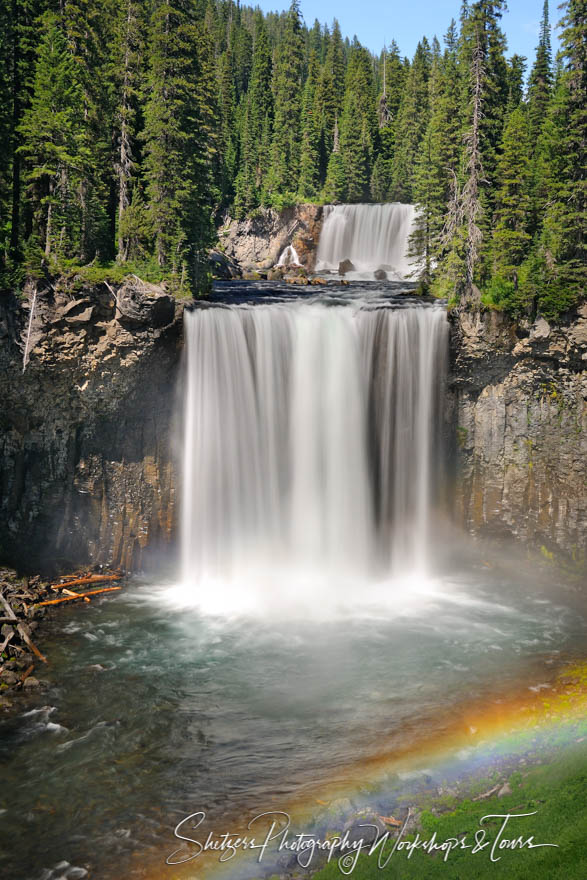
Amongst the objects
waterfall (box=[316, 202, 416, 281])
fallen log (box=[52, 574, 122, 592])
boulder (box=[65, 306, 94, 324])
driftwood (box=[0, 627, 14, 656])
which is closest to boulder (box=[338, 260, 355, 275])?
waterfall (box=[316, 202, 416, 281])

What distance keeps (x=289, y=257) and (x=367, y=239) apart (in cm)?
758

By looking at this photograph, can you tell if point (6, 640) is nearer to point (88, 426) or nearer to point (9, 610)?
point (9, 610)

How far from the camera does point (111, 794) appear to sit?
10.9 m

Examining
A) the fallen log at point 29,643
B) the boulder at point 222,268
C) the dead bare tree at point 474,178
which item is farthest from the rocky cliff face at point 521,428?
the boulder at point 222,268

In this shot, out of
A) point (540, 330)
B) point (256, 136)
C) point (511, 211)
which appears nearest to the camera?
point (540, 330)

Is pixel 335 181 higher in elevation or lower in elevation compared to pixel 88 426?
higher

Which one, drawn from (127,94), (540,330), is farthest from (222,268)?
(540,330)

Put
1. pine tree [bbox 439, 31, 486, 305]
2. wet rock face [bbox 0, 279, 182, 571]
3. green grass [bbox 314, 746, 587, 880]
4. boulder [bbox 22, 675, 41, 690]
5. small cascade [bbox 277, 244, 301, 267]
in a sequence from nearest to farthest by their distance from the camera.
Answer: green grass [bbox 314, 746, 587, 880] < boulder [bbox 22, 675, 41, 690] < wet rock face [bbox 0, 279, 182, 571] < pine tree [bbox 439, 31, 486, 305] < small cascade [bbox 277, 244, 301, 267]

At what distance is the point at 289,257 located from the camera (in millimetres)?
53375

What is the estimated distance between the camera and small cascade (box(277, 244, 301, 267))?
172 feet

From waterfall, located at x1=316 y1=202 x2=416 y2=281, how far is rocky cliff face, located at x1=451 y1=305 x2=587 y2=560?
23673 millimetres

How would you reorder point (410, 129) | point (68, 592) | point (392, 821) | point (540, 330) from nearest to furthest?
point (392, 821) < point (68, 592) < point (540, 330) < point (410, 129)

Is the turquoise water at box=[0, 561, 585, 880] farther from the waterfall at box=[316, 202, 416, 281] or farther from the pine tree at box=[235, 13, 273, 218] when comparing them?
the pine tree at box=[235, 13, 273, 218]

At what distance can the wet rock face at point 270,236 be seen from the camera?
52000mm
